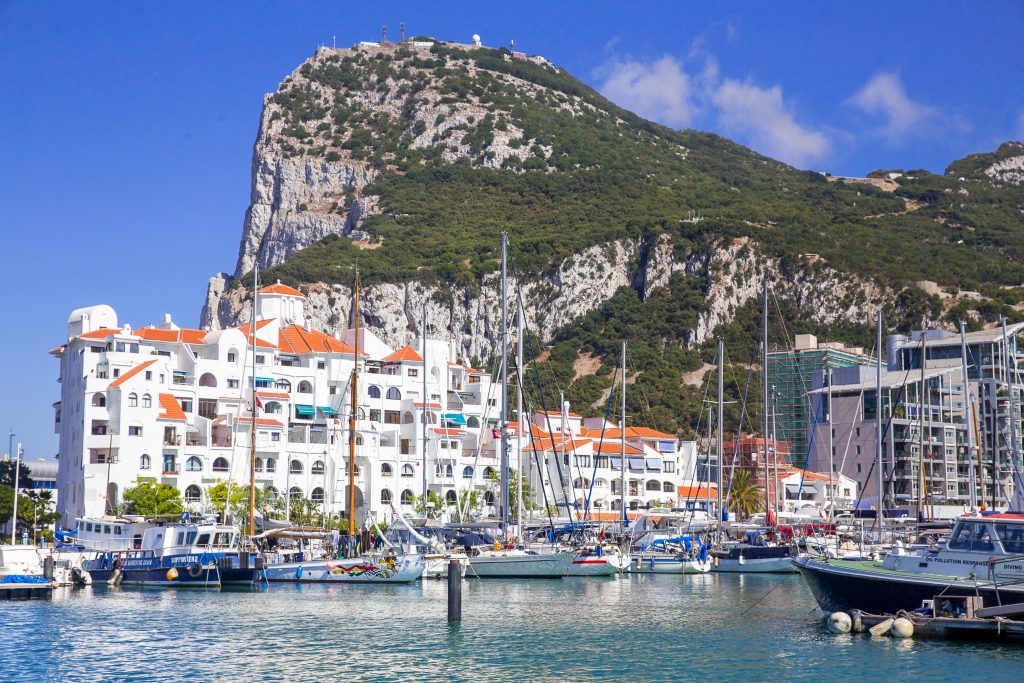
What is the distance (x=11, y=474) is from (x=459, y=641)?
88150mm

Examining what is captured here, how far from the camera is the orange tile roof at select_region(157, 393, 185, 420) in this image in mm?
90062

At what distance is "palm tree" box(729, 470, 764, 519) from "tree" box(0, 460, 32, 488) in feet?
198

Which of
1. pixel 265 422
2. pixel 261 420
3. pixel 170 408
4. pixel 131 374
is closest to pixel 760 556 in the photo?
pixel 265 422

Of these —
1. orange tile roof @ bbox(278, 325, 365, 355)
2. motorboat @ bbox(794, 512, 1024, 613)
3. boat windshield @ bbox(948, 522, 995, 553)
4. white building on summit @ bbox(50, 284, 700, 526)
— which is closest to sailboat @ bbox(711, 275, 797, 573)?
white building on summit @ bbox(50, 284, 700, 526)

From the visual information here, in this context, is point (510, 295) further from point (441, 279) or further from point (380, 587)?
point (380, 587)

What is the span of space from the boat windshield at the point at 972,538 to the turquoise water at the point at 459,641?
3.41 metres

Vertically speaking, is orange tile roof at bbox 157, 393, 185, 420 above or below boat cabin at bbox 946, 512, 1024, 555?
above

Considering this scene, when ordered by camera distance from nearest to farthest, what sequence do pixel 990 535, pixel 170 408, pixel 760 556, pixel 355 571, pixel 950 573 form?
pixel 990 535 → pixel 950 573 → pixel 355 571 → pixel 760 556 → pixel 170 408

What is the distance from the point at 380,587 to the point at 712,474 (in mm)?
59276

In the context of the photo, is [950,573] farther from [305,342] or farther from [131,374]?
[305,342]

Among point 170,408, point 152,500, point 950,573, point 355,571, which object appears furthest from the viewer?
point 170,408

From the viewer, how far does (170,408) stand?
299 feet

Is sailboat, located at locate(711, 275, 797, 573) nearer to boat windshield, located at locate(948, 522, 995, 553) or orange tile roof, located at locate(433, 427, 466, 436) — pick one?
boat windshield, located at locate(948, 522, 995, 553)

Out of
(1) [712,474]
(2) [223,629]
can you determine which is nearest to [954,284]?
(1) [712,474]
